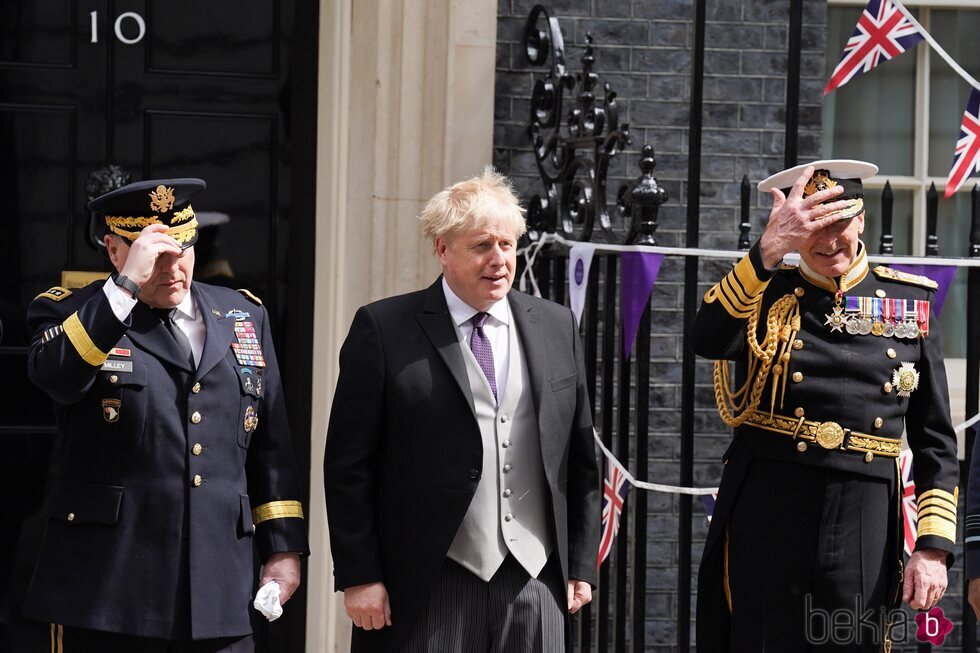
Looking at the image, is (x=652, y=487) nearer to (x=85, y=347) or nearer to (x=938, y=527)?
(x=938, y=527)

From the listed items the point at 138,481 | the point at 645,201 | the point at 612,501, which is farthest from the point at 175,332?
the point at 612,501

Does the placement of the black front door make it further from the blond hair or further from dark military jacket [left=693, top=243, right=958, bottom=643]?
dark military jacket [left=693, top=243, right=958, bottom=643]

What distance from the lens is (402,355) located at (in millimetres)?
3941

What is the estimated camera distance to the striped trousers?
3.81m

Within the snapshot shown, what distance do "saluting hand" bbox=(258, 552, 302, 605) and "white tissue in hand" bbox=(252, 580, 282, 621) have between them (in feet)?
0.18

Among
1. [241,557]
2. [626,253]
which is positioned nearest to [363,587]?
[241,557]

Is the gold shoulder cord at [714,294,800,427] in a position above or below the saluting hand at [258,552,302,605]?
above

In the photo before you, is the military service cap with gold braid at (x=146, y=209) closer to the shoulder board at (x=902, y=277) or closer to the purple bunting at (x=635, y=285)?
the purple bunting at (x=635, y=285)

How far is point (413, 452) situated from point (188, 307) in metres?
0.74

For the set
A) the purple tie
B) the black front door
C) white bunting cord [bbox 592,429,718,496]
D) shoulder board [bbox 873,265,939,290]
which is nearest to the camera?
the purple tie

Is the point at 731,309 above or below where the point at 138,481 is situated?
above

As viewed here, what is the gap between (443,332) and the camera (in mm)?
3961

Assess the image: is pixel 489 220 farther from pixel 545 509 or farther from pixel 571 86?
pixel 571 86

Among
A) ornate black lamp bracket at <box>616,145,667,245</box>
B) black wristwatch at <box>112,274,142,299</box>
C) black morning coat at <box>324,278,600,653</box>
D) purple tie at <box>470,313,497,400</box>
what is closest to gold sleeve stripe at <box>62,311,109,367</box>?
black wristwatch at <box>112,274,142,299</box>
